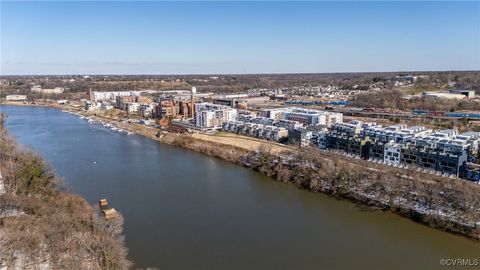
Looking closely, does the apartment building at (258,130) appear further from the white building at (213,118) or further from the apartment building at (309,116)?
the apartment building at (309,116)

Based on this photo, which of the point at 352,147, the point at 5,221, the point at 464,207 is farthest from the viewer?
the point at 352,147

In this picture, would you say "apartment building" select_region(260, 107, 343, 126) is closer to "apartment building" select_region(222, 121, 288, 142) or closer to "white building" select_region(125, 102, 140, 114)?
"apartment building" select_region(222, 121, 288, 142)

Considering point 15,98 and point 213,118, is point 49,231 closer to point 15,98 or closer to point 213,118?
point 213,118

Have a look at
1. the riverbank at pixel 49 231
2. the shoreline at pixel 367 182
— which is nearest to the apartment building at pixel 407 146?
the shoreline at pixel 367 182

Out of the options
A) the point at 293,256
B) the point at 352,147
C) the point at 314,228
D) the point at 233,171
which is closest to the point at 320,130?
the point at 352,147

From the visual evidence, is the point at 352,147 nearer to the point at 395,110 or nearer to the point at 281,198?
the point at 281,198

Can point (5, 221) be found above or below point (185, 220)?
above
